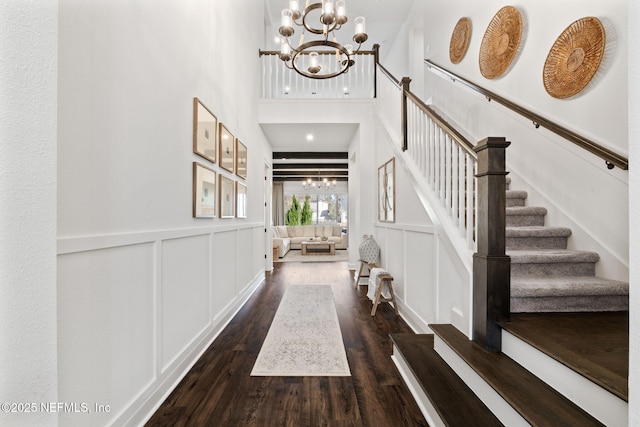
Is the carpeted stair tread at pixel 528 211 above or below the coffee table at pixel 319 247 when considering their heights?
above

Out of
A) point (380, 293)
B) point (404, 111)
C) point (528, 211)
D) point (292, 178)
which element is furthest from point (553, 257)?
point (292, 178)

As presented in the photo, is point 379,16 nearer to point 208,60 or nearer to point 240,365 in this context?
point 208,60

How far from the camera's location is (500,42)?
309 cm

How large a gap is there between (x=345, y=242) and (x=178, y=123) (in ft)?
27.0

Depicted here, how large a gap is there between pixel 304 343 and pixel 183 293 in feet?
3.58

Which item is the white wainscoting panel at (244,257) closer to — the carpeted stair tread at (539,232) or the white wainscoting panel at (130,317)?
the white wainscoting panel at (130,317)

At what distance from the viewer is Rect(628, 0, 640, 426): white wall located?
68 cm

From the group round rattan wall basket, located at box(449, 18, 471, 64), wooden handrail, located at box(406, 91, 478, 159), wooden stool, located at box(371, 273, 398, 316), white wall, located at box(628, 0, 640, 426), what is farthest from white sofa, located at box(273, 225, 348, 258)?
white wall, located at box(628, 0, 640, 426)

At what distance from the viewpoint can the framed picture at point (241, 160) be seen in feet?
11.6

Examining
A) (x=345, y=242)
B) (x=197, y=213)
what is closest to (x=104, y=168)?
(x=197, y=213)

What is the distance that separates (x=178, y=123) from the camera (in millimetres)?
2025

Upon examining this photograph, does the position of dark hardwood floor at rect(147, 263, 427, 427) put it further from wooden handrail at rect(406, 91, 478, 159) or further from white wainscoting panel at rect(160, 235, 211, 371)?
wooden handrail at rect(406, 91, 478, 159)

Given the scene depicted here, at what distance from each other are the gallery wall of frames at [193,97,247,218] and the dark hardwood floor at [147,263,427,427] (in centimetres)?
114

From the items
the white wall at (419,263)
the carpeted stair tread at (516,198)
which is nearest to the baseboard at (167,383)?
the white wall at (419,263)
